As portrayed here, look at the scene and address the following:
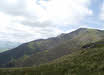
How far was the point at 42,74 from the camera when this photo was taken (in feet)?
57.9

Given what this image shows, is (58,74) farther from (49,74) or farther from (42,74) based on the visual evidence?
(42,74)

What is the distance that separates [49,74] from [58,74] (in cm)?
139

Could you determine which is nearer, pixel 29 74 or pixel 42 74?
pixel 42 74

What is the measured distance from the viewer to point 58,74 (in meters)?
16.4

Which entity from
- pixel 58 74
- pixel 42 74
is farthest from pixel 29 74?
pixel 58 74

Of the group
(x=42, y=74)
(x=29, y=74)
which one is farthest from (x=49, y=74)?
(x=29, y=74)

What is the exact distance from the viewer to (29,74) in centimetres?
1884

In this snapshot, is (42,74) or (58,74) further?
(42,74)

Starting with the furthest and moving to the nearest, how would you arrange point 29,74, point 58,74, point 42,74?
point 29,74 → point 42,74 → point 58,74

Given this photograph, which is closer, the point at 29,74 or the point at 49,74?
the point at 49,74

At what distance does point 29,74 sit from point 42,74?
2428 millimetres

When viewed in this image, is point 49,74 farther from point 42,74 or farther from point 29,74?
point 29,74

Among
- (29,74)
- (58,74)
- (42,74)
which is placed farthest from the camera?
(29,74)

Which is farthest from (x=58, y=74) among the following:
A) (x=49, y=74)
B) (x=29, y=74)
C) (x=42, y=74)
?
(x=29, y=74)
